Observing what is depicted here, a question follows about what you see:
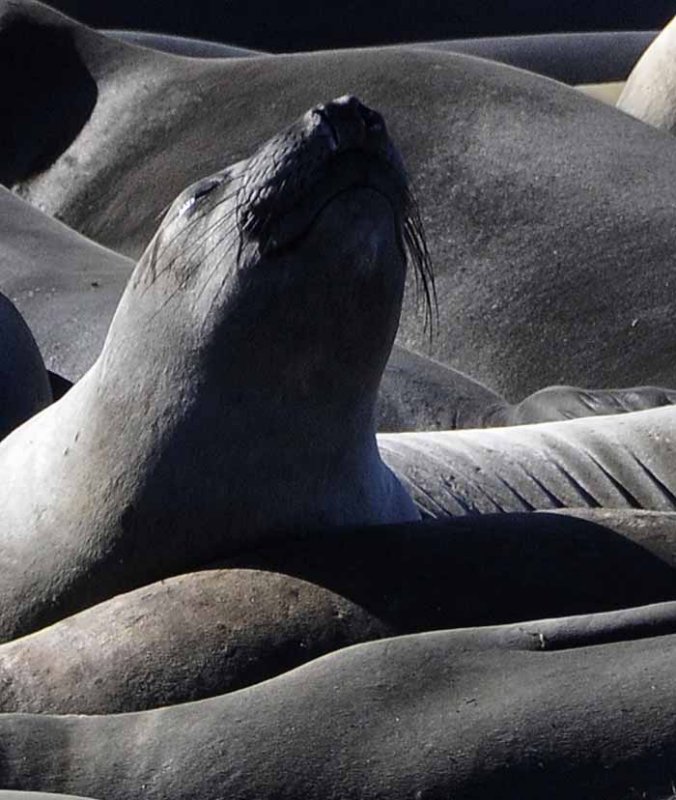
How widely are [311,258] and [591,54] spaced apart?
6.07m

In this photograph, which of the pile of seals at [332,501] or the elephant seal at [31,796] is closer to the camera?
the elephant seal at [31,796]

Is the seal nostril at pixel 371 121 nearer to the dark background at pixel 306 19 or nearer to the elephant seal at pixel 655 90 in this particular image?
the elephant seal at pixel 655 90

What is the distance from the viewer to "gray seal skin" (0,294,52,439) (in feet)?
16.1

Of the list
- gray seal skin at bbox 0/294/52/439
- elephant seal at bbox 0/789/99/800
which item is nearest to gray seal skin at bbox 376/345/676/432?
gray seal skin at bbox 0/294/52/439

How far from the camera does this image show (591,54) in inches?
381

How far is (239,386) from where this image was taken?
385cm

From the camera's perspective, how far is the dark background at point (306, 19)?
38.0 ft

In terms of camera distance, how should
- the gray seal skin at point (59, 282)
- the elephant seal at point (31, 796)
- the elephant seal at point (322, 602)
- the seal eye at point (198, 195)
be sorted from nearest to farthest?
1. the elephant seal at point (31, 796)
2. the elephant seal at point (322, 602)
3. the seal eye at point (198, 195)
4. the gray seal skin at point (59, 282)

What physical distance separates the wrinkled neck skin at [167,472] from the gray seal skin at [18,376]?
3.01ft

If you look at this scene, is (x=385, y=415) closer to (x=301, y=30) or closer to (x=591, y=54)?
(x=591, y=54)

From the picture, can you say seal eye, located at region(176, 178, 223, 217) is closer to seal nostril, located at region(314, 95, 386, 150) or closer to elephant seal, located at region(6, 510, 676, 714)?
seal nostril, located at region(314, 95, 386, 150)

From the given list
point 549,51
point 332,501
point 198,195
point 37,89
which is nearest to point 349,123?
point 198,195

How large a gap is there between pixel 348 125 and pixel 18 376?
1407mm

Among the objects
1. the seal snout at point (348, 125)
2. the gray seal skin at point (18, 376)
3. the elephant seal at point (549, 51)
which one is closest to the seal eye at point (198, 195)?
the seal snout at point (348, 125)
